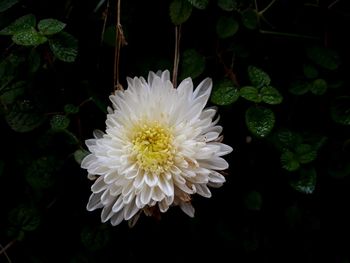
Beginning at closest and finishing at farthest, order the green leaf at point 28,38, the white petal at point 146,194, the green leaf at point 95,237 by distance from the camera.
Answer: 1. the white petal at point 146,194
2. the green leaf at point 28,38
3. the green leaf at point 95,237

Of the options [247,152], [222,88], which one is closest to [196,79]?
[222,88]

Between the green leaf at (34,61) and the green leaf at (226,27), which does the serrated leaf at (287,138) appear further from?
the green leaf at (34,61)

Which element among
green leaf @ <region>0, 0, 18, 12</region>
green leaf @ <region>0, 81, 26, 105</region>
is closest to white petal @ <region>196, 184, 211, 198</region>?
green leaf @ <region>0, 81, 26, 105</region>

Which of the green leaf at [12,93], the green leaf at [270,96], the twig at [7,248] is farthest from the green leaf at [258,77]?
the twig at [7,248]

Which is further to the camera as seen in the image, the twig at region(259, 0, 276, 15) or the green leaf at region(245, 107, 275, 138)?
the twig at region(259, 0, 276, 15)

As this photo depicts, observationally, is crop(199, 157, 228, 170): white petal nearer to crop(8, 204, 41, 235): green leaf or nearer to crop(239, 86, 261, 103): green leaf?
crop(239, 86, 261, 103): green leaf

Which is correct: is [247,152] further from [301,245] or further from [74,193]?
[74,193]
